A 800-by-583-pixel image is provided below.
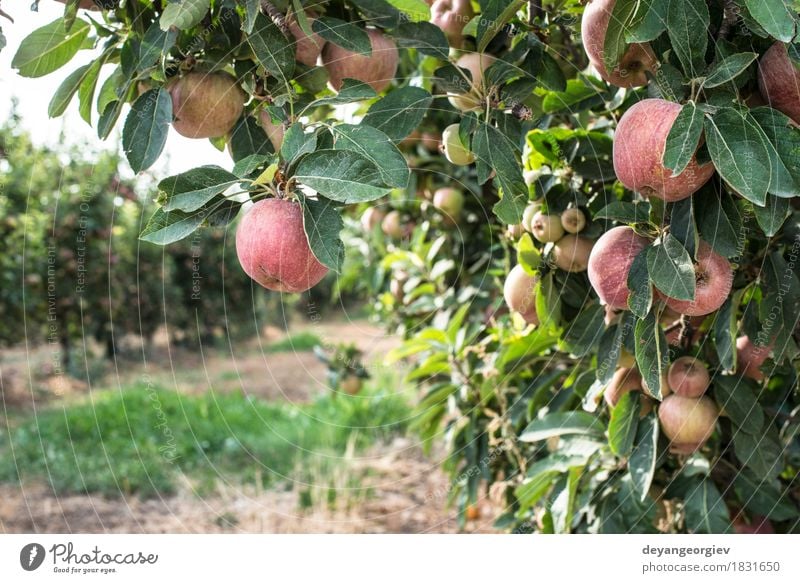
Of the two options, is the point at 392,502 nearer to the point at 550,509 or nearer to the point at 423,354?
the point at 423,354

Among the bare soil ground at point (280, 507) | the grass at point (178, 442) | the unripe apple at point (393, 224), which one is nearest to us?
the unripe apple at point (393, 224)

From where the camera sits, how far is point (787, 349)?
1.03 metres

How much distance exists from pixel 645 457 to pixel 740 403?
17 centimetres

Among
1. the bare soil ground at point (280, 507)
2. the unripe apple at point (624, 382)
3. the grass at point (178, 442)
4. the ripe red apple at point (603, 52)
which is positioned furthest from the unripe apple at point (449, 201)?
the grass at point (178, 442)

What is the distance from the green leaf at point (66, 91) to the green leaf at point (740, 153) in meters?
0.79

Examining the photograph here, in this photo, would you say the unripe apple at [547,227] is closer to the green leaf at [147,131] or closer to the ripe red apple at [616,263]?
the ripe red apple at [616,263]

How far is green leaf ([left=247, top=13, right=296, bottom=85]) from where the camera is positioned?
2.80ft

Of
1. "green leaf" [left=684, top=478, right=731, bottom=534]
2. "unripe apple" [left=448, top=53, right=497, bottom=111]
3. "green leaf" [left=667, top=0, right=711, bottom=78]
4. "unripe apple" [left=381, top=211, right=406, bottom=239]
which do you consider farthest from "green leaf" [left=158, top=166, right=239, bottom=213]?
"unripe apple" [left=381, top=211, right=406, bottom=239]

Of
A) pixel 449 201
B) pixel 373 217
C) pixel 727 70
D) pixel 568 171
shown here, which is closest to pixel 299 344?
pixel 373 217

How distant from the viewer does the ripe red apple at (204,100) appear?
933 mm

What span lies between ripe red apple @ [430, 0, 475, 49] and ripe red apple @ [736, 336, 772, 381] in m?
0.66

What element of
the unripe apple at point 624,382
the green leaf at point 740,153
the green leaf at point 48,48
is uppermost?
the green leaf at point 48,48

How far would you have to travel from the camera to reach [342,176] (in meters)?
0.72
